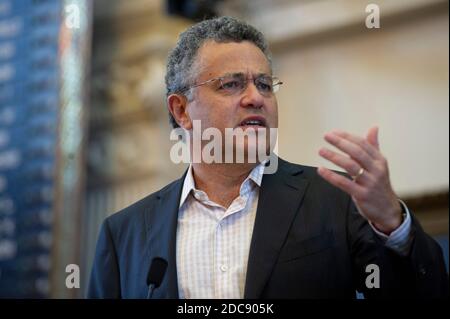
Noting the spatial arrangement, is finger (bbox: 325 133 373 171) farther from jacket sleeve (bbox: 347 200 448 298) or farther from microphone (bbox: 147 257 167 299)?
microphone (bbox: 147 257 167 299)

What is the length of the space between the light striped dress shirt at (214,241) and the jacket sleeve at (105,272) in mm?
164

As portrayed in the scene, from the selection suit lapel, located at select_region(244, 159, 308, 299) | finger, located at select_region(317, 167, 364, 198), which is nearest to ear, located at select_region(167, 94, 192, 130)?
suit lapel, located at select_region(244, 159, 308, 299)

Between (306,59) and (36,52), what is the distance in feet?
3.83

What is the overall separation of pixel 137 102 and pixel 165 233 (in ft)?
6.80

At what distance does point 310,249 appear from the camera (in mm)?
1347

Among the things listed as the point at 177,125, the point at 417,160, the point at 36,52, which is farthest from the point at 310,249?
the point at 36,52

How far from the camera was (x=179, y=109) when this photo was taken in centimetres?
159

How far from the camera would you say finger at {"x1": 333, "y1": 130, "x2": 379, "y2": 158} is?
114 cm

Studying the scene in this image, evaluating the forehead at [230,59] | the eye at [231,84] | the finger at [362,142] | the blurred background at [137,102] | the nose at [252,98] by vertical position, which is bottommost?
the finger at [362,142]

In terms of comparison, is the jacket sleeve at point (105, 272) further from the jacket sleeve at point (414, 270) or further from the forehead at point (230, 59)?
the jacket sleeve at point (414, 270)

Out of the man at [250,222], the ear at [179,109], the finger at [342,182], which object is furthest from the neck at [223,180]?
the finger at [342,182]

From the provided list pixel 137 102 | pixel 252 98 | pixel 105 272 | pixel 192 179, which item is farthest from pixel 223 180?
pixel 137 102

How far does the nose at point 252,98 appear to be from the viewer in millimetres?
1400
